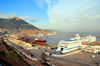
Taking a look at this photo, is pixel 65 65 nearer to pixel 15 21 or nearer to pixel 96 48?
pixel 96 48

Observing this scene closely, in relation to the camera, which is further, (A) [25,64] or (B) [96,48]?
(B) [96,48]

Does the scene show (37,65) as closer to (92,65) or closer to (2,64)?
(2,64)

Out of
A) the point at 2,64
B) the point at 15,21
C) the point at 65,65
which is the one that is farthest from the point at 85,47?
the point at 15,21

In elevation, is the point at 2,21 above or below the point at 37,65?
above

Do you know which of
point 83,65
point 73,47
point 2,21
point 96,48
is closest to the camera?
point 83,65

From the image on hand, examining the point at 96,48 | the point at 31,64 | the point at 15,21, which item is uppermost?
the point at 15,21

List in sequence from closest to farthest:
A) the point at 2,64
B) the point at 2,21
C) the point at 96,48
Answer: the point at 2,64 < the point at 96,48 < the point at 2,21

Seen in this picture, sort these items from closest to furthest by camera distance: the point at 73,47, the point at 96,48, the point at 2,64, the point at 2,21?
1. the point at 2,64
2. the point at 96,48
3. the point at 73,47
4. the point at 2,21

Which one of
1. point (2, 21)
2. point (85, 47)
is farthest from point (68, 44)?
point (2, 21)

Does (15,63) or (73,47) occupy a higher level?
(73,47)
